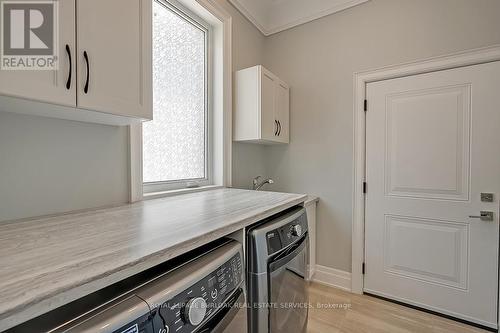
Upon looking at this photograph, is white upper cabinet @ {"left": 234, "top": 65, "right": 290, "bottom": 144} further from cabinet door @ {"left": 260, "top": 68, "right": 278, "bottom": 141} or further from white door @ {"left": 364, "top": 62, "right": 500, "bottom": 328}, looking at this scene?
white door @ {"left": 364, "top": 62, "right": 500, "bottom": 328}

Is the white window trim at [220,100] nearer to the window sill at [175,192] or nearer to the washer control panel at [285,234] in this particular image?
the window sill at [175,192]

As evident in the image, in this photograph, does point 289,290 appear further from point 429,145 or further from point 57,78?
point 429,145

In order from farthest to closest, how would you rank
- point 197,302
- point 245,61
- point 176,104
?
1. point 245,61
2. point 176,104
3. point 197,302

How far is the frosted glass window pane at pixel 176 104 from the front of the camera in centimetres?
156

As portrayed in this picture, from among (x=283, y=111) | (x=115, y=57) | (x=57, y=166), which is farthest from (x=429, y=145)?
(x=57, y=166)

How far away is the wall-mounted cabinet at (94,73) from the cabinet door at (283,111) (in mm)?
1388

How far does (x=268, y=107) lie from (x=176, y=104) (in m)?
0.83

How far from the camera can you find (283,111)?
7.70ft

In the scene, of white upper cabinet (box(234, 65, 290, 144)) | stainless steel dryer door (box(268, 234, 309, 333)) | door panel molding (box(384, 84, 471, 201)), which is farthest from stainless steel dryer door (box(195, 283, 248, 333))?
door panel molding (box(384, 84, 471, 201))

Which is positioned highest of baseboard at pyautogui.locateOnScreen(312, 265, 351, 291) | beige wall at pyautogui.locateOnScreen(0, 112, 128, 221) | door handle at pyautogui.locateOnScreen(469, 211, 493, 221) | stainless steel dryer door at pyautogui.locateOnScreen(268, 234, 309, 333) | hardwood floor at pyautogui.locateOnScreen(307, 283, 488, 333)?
beige wall at pyautogui.locateOnScreen(0, 112, 128, 221)

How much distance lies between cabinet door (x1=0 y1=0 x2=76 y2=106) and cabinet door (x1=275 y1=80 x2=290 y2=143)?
5.52ft

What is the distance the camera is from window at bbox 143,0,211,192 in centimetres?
156

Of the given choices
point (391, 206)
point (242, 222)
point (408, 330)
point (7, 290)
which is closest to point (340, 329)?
point (408, 330)

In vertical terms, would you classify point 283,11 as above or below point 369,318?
above
